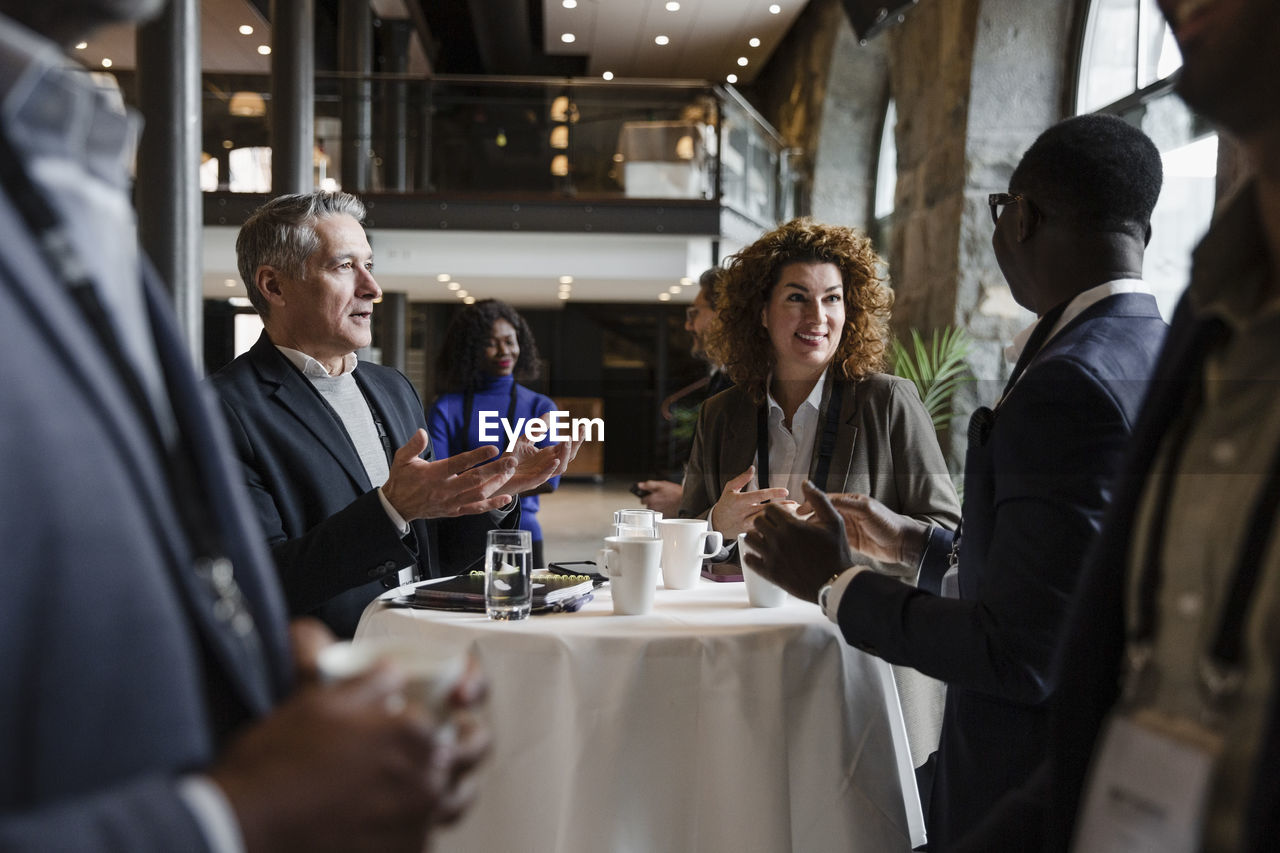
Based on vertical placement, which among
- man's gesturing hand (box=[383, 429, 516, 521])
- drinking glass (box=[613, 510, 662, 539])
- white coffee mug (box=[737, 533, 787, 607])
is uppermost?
man's gesturing hand (box=[383, 429, 516, 521])

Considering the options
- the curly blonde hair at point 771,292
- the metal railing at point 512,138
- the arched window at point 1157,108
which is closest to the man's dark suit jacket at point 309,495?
the curly blonde hair at point 771,292

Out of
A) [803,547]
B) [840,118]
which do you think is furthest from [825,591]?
[840,118]

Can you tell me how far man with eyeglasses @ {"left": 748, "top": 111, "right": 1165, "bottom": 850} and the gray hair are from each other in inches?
61.4

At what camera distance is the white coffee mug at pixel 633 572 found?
76.3 inches

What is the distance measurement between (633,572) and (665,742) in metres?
0.33

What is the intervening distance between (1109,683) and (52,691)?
99cm

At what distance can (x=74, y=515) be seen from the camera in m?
0.59

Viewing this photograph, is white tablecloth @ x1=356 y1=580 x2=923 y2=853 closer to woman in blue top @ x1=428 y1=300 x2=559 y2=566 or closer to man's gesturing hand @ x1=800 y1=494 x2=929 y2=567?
man's gesturing hand @ x1=800 y1=494 x2=929 y2=567

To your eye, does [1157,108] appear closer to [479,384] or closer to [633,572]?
[479,384]

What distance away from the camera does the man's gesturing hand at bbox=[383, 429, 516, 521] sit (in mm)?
2105

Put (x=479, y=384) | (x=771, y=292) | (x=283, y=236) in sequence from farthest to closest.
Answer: (x=479, y=384)
(x=771, y=292)
(x=283, y=236)

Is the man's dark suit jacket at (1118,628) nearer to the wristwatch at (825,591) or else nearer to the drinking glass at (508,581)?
the wristwatch at (825,591)

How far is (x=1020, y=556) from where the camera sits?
4.75 feet

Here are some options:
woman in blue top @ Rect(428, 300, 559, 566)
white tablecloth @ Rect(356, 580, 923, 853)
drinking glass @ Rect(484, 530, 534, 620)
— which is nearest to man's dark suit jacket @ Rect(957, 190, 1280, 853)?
white tablecloth @ Rect(356, 580, 923, 853)
